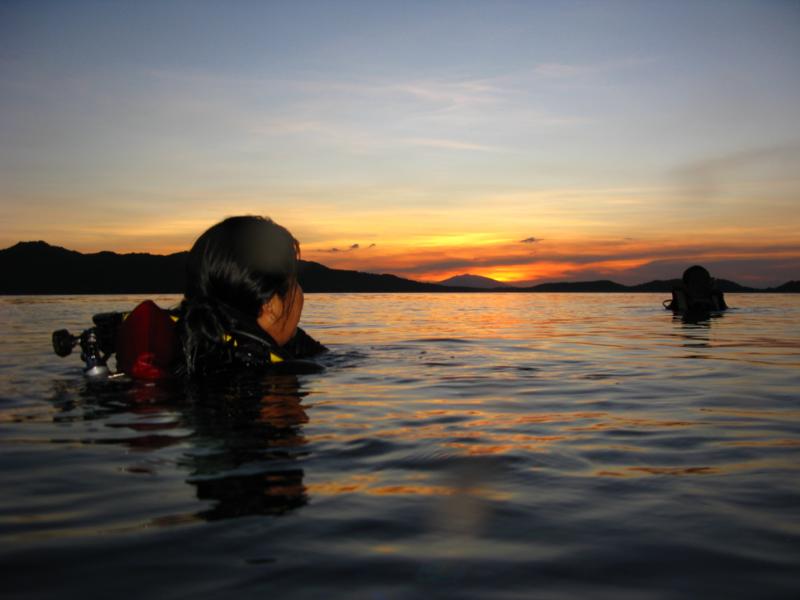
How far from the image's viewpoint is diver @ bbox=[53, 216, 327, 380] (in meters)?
5.59

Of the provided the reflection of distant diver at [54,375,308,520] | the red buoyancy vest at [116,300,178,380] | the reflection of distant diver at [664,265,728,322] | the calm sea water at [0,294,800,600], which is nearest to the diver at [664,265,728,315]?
the reflection of distant diver at [664,265,728,322]

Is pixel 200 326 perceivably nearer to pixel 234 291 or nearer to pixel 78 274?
pixel 234 291

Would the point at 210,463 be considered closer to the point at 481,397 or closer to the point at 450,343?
the point at 481,397

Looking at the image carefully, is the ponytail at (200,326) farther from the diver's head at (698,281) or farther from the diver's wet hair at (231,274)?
the diver's head at (698,281)

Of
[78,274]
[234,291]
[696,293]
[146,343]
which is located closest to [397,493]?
[146,343]

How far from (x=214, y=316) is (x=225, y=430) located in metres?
1.54

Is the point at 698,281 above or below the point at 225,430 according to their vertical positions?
above

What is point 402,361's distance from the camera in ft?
32.0

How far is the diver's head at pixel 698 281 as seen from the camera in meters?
24.9

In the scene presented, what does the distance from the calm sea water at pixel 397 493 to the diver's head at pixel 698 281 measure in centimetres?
1990

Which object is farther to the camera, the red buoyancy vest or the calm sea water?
the red buoyancy vest

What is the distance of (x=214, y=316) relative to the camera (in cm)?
566

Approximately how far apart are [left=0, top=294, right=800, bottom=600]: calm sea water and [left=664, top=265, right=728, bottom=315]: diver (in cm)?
2001

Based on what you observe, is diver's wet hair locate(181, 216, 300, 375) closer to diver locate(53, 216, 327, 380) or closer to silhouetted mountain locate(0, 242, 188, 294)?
diver locate(53, 216, 327, 380)
